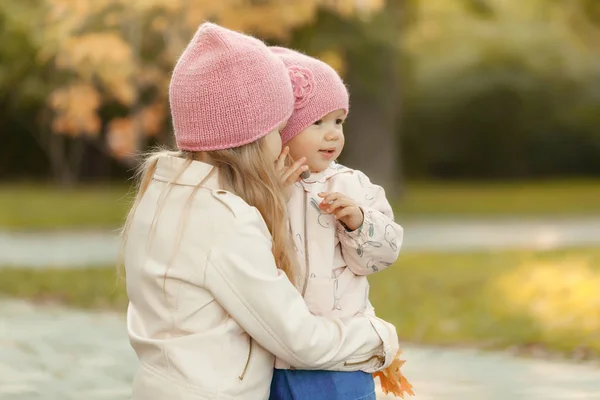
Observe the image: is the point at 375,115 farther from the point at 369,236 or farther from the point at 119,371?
the point at 369,236

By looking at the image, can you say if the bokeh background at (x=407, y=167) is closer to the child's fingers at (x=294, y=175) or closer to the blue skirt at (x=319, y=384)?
the child's fingers at (x=294, y=175)

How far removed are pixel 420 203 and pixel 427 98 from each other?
6.85 meters

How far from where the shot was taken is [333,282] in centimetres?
290

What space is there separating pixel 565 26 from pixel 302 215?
16506 millimetres

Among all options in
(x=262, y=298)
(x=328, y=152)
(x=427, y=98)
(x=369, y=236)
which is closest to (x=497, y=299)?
(x=328, y=152)

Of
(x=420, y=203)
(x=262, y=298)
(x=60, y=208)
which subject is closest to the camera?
(x=262, y=298)

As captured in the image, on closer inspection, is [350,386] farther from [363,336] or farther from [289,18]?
[289,18]

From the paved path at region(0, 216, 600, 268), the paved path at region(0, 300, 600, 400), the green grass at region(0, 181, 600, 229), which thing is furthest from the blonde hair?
the green grass at region(0, 181, 600, 229)

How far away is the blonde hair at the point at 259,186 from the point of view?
274cm

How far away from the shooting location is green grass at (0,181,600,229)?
14570 mm

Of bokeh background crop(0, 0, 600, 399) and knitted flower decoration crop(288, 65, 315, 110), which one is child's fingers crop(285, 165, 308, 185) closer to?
knitted flower decoration crop(288, 65, 315, 110)

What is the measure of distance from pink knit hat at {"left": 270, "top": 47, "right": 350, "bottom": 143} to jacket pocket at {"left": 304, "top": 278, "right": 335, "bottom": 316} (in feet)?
1.36

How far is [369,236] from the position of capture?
9.30ft

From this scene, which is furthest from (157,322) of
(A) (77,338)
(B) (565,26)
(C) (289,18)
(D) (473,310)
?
(B) (565,26)
